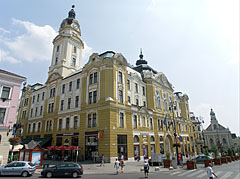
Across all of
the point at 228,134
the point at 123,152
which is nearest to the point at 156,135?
the point at 123,152

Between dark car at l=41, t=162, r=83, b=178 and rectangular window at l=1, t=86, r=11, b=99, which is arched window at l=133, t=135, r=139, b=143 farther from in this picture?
rectangular window at l=1, t=86, r=11, b=99

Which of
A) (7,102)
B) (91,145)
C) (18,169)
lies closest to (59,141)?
(91,145)

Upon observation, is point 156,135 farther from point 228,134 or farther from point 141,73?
point 228,134

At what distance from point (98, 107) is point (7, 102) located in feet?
49.2

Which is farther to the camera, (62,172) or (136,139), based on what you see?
(136,139)

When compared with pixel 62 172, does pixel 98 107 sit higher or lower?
higher

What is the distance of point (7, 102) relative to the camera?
26156 millimetres

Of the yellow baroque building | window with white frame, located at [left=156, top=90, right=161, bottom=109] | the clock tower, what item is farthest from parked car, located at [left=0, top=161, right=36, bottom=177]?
window with white frame, located at [left=156, top=90, right=161, bottom=109]

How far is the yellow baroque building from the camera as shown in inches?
1155

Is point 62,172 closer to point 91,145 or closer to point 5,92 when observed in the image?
point 91,145

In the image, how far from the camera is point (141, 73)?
44.4 metres

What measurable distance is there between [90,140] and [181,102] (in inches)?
1683

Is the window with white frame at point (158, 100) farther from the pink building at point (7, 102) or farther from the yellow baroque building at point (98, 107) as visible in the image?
the pink building at point (7, 102)

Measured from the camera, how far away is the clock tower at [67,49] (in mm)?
45844
